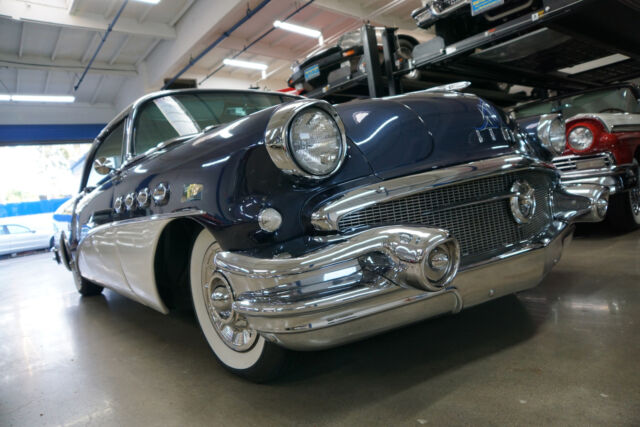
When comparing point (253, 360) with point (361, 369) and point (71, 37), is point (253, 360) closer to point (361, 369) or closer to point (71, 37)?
point (361, 369)

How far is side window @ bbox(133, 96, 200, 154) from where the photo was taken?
229 cm

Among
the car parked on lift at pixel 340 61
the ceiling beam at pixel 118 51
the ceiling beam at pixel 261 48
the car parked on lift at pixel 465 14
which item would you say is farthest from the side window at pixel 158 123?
the ceiling beam at pixel 118 51

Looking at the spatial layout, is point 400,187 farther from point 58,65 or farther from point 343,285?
point 58,65

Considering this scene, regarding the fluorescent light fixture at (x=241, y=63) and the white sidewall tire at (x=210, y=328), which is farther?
the fluorescent light fixture at (x=241, y=63)

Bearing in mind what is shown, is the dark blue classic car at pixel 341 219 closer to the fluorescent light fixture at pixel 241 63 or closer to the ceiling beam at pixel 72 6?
the ceiling beam at pixel 72 6

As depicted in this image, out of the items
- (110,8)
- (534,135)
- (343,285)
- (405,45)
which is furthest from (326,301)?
(110,8)

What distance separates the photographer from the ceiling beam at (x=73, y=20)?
8211 mm

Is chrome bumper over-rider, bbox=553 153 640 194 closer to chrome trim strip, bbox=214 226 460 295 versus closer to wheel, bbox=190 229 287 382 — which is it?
chrome trim strip, bbox=214 226 460 295

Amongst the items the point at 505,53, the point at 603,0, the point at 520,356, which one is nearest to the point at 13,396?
the point at 520,356

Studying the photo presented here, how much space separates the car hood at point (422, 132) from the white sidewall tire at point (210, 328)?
0.67 meters

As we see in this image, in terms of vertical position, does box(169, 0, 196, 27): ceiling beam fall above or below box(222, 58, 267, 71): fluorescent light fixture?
above

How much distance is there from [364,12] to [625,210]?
827 centimetres

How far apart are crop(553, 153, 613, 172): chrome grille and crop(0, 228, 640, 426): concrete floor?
1.03m

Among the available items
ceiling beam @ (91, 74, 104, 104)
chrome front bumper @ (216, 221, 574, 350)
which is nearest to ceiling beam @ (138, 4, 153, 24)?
ceiling beam @ (91, 74, 104, 104)
